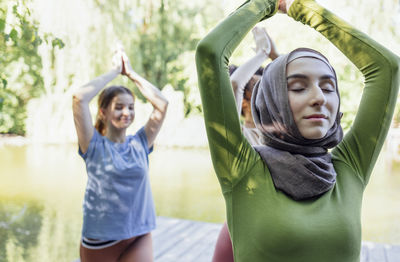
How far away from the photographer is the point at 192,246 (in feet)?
13.7

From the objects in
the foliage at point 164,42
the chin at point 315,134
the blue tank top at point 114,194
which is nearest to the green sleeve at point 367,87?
the chin at point 315,134

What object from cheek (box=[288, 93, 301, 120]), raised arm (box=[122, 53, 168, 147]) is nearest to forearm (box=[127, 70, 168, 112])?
raised arm (box=[122, 53, 168, 147])

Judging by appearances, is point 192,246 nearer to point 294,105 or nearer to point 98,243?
point 98,243

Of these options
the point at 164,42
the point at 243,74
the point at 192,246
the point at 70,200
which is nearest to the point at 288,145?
the point at 243,74

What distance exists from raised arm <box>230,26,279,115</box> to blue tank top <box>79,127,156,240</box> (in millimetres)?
812

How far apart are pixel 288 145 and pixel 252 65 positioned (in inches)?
42.3

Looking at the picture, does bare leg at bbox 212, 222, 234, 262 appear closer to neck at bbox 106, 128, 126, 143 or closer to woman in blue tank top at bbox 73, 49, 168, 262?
woman in blue tank top at bbox 73, 49, 168, 262

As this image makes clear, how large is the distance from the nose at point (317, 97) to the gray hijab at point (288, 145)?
7 cm

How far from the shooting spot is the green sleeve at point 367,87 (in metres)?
1.24

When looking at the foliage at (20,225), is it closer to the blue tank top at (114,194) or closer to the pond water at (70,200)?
the pond water at (70,200)

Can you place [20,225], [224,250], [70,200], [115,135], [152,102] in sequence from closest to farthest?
[224,250] → [115,135] → [152,102] → [20,225] → [70,200]

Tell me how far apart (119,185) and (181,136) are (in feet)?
44.9

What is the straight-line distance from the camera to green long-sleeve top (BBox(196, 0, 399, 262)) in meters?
1.09

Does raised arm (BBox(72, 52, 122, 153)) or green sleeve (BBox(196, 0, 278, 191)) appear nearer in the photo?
green sleeve (BBox(196, 0, 278, 191))
